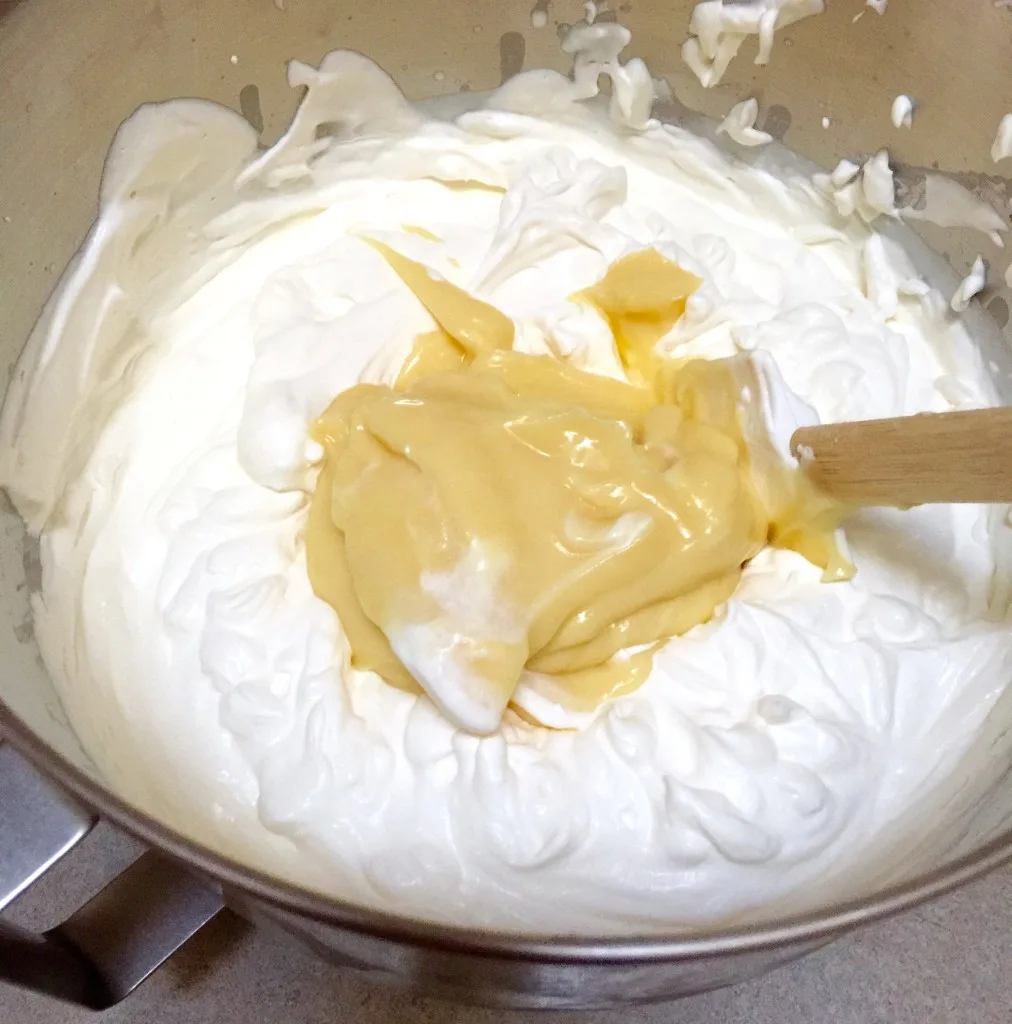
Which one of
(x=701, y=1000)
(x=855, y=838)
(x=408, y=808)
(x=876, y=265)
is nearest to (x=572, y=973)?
(x=408, y=808)

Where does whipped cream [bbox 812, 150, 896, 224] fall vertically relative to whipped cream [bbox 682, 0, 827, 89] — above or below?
below

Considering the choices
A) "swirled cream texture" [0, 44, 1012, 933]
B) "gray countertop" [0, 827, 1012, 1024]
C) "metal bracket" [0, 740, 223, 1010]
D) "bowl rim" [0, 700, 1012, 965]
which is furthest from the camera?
"gray countertop" [0, 827, 1012, 1024]

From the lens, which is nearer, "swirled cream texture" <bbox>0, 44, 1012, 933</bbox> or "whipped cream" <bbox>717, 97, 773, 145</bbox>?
"swirled cream texture" <bbox>0, 44, 1012, 933</bbox>

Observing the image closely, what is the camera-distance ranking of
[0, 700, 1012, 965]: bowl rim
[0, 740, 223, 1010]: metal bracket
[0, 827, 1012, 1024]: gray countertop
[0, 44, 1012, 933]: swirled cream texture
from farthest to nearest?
[0, 827, 1012, 1024]: gray countertop
[0, 44, 1012, 933]: swirled cream texture
[0, 740, 223, 1010]: metal bracket
[0, 700, 1012, 965]: bowl rim

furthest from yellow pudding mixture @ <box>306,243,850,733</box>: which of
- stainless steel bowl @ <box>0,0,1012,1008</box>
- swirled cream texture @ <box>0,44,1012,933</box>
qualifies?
stainless steel bowl @ <box>0,0,1012,1008</box>

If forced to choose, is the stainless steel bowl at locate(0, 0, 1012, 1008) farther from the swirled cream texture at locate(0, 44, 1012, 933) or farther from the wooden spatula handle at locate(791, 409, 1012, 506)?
the wooden spatula handle at locate(791, 409, 1012, 506)

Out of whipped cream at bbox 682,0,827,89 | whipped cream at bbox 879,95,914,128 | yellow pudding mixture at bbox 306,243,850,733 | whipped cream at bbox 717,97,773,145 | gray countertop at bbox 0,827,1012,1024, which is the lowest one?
gray countertop at bbox 0,827,1012,1024

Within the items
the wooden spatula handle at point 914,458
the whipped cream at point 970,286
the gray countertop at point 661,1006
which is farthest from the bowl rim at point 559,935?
the whipped cream at point 970,286
